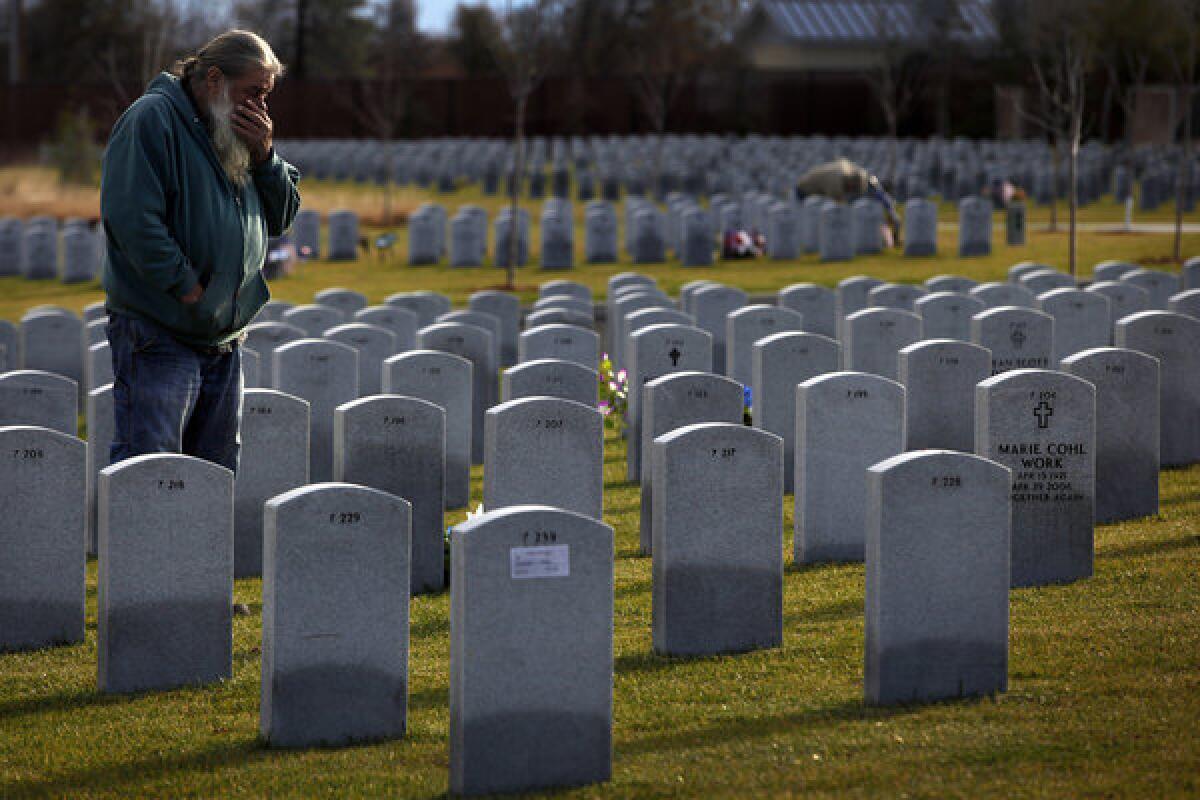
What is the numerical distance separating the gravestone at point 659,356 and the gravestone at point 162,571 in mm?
5726

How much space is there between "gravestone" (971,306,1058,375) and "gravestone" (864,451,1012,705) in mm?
6262

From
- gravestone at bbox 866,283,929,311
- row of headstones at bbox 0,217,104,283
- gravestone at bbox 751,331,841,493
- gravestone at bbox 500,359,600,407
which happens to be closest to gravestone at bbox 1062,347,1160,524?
gravestone at bbox 751,331,841,493

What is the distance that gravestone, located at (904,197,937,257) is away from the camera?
2964 cm

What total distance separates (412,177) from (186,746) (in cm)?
4626

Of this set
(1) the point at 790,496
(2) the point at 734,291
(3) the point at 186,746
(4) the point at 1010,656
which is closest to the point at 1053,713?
(4) the point at 1010,656

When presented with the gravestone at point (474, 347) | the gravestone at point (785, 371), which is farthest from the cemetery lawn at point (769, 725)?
the gravestone at point (474, 347)

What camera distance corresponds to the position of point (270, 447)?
381 inches

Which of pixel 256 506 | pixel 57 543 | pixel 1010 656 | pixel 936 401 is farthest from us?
pixel 936 401

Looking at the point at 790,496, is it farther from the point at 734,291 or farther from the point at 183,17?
the point at 183,17

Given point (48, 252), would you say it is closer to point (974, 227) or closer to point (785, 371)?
point (974, 227)

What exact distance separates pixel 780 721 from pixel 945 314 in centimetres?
896

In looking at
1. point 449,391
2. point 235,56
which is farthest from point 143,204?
point 449,391

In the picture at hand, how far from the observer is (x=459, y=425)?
1158 cm

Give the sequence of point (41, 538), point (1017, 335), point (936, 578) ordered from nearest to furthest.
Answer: point (936, 578), point (41, 538), point (1017, 335)
